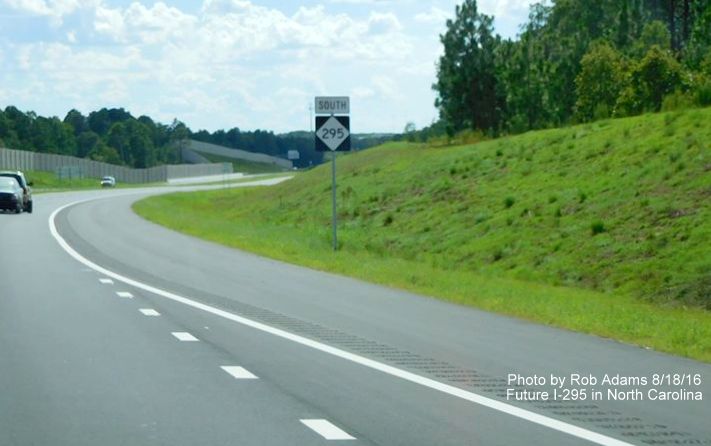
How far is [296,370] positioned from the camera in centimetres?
1275

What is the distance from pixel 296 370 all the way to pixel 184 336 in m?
3.07

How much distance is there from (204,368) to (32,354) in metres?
2.11

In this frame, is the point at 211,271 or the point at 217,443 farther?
the point at 211,271

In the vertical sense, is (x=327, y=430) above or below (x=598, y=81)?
below

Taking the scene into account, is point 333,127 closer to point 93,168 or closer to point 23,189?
point 23,189

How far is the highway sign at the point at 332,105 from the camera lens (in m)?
30.8

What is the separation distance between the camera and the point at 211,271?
84.6 ft

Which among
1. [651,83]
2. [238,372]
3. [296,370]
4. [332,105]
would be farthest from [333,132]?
[651,83]

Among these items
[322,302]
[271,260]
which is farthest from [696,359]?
[271,260]

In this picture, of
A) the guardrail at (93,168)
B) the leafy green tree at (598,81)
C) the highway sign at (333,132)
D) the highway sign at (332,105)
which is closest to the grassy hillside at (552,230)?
the highway sign at (333,132)

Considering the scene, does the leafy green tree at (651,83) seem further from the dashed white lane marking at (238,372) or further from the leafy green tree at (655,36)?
the dashed white lane marking at (238,372)

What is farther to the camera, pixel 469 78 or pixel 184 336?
pixel 469 78

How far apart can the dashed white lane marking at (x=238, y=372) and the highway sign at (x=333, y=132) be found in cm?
1838

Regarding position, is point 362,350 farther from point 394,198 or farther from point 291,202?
point 291,202
